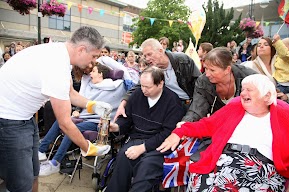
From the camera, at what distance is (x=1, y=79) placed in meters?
1.95

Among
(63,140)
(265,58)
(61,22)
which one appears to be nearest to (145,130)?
(63,140)

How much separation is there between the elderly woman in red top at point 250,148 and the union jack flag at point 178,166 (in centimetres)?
18

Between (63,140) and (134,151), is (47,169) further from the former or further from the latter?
(134,151)

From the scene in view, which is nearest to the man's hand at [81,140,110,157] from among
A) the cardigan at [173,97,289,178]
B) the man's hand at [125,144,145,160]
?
the man's hand at [125,144,145,160]

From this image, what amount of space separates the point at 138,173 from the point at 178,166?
37cm

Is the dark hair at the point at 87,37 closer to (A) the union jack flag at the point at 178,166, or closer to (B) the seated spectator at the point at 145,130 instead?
(B) the seated spectator at the point at 145,130

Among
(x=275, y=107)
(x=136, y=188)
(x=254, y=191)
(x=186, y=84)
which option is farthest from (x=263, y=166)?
(x=186, y=84)

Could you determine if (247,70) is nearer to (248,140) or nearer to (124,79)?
(248,140)

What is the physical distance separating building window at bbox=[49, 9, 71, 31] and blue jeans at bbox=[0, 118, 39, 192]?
2508 cm

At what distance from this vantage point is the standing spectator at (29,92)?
184 centimetres

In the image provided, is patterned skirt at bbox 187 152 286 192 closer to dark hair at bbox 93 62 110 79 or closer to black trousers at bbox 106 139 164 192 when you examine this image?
black trousers at bbox 106 139 164 192

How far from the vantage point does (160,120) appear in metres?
Result: 2.79

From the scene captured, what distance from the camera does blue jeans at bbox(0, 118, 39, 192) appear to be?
6.31ft

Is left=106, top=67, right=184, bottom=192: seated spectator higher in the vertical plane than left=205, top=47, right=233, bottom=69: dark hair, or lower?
lower
